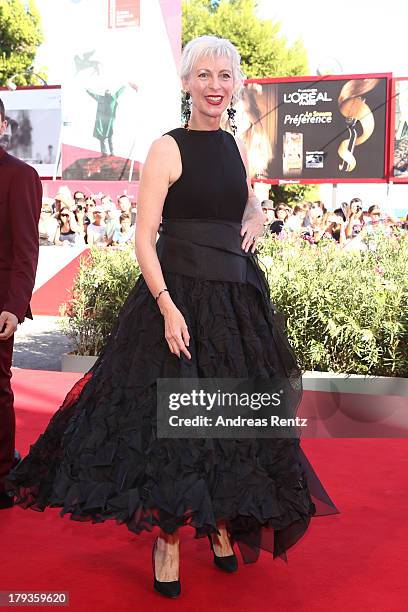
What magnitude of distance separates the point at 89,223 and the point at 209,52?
525 inches

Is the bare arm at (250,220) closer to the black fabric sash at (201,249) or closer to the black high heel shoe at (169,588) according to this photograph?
the black fabric sash at (201,249)

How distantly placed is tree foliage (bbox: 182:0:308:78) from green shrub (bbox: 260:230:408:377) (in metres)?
37.8

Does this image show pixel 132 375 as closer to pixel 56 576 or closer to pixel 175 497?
pixel 175 497

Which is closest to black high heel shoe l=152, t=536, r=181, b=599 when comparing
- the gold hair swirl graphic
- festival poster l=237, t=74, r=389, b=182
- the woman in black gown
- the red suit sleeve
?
the woman in black gown

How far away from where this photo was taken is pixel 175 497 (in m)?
2.57

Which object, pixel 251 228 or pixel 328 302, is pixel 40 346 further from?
pixel 251 228

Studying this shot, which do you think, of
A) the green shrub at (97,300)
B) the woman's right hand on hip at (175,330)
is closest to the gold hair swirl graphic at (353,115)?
the green shrub at (97,300)

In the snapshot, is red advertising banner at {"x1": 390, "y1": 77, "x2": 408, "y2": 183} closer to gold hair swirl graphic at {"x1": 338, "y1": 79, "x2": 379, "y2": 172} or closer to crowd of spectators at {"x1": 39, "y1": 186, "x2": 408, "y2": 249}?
gold hair swirl graphic at {"x1": 338, "y1": 79, "x2": 379, "y2": 172}

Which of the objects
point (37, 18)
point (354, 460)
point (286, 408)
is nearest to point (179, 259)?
point (286, 408)

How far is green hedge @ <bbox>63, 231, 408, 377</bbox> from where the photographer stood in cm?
594

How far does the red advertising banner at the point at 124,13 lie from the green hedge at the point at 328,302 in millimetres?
10089

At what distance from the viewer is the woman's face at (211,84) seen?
2764 millimetres

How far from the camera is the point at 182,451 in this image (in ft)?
8.67

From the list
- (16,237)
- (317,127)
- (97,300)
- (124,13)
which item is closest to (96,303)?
(97,300)
